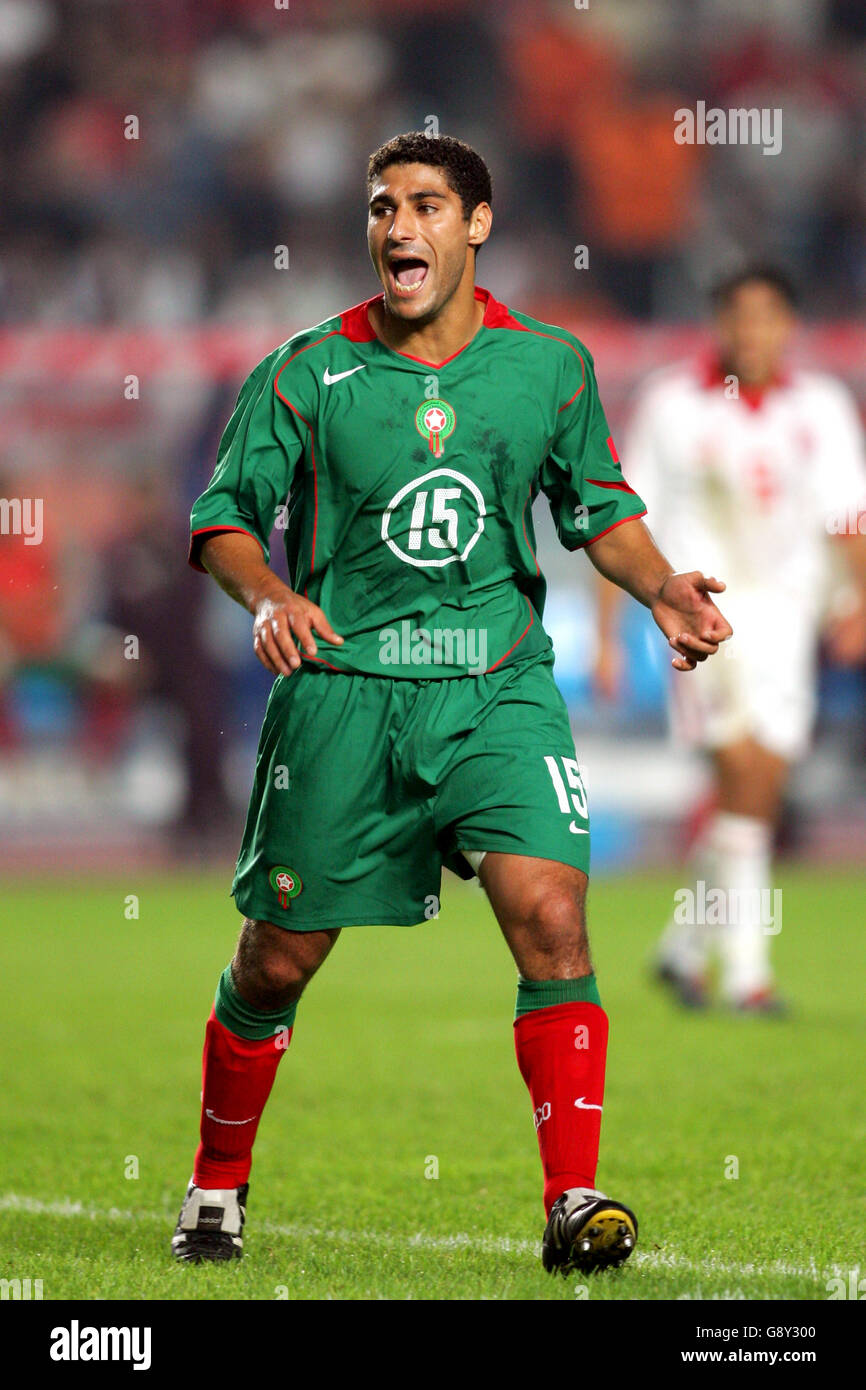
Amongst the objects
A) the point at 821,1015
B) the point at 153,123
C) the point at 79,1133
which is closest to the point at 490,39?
the point at 153,123

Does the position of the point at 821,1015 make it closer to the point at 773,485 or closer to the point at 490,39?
the point at 773,485

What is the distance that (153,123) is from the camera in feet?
56.5

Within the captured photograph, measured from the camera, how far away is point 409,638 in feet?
12.0

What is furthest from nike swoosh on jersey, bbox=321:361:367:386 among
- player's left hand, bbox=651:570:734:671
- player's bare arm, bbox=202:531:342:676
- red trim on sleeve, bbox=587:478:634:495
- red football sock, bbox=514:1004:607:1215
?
red football sock, bbox=514:1004:607:1215

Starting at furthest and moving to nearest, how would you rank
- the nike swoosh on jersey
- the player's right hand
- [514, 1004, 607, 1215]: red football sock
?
the nike swoosh on jersey → [514, 1004, 607, 1215]: red football sock → the player's right hand

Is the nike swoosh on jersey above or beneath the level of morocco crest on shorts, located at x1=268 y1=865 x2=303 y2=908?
above

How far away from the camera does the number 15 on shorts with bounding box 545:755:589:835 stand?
3.58m

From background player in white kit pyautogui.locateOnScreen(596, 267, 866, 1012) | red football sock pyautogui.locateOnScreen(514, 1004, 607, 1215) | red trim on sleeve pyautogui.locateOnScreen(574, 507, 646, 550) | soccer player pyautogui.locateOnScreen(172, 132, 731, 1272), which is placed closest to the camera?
red football sock pyautogui.locateOnScreen(514, 1004, 607, 1215)

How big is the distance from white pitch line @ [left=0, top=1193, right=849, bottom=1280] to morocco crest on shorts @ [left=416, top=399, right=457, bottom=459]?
1.42m

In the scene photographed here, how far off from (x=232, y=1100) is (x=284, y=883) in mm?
450

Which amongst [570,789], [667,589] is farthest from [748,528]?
[570,789]

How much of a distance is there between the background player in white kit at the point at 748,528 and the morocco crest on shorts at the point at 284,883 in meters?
3.55

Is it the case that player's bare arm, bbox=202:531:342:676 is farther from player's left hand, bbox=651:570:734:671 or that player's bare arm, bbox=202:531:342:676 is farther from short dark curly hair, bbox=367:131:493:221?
short dark curly hair, bbox=367:131:493:221
